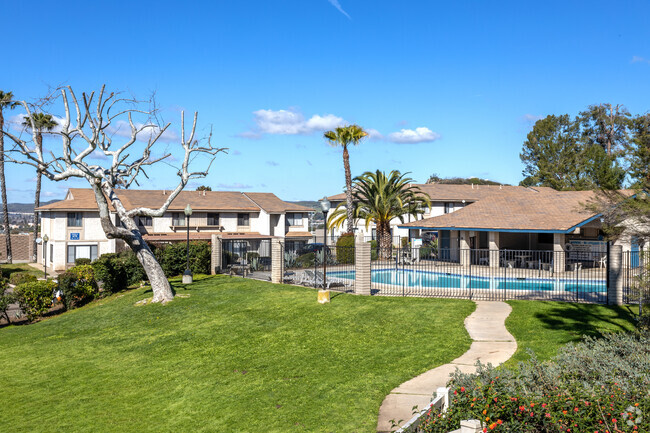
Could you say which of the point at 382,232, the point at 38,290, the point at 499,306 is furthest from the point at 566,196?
the point at 38,290

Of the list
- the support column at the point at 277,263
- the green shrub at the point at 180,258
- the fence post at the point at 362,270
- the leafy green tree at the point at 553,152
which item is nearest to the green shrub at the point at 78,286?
the green shrub at the point at 180,258

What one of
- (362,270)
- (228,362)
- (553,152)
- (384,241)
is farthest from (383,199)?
(553,152)

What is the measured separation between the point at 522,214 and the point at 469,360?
86.7 feet

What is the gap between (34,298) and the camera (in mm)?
26422

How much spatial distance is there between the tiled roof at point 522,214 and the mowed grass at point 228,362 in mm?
17077

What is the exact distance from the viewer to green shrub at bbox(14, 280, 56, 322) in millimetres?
26125

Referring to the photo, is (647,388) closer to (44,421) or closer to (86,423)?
(86,423)

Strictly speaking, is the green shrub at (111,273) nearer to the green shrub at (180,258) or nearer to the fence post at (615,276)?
the green shrub at (180,258)

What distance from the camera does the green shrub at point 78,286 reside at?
27.7 meters

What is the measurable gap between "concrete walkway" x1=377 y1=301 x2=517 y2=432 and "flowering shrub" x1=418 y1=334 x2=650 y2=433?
4.09ft

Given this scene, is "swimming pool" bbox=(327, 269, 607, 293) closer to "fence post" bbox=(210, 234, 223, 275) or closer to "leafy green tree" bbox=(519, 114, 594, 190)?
"fence post" bbox=(210, 234, 223, 275)

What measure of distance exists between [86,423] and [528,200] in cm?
3622

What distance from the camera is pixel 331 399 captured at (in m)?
11.1

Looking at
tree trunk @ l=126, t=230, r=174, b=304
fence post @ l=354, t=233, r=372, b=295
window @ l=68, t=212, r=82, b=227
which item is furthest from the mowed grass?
window @ l=68, t=212, r=82, b=227
